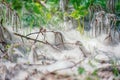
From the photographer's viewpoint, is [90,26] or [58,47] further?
[90,26]

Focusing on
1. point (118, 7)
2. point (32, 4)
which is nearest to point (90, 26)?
point (118, 7)

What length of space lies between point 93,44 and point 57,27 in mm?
429

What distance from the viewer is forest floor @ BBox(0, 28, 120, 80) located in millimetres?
2816

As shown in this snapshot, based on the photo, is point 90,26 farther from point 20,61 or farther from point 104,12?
point 20,61

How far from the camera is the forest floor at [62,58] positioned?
2816mm

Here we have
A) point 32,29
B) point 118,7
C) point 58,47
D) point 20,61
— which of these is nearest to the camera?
point 20,61

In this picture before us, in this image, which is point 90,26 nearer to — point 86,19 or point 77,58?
point 86,19

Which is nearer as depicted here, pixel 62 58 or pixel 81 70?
pixel 81 70

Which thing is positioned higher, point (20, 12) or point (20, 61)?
point (20, 12)

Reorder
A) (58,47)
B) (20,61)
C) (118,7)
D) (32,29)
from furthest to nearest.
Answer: (118,7) < (32,29) < (58,47) < (20,61)

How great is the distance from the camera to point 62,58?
10.3ft

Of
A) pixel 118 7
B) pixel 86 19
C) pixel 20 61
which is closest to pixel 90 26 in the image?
pixel 86 19

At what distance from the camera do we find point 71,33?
361 centimetres

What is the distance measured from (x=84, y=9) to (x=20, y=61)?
1.00 metres
